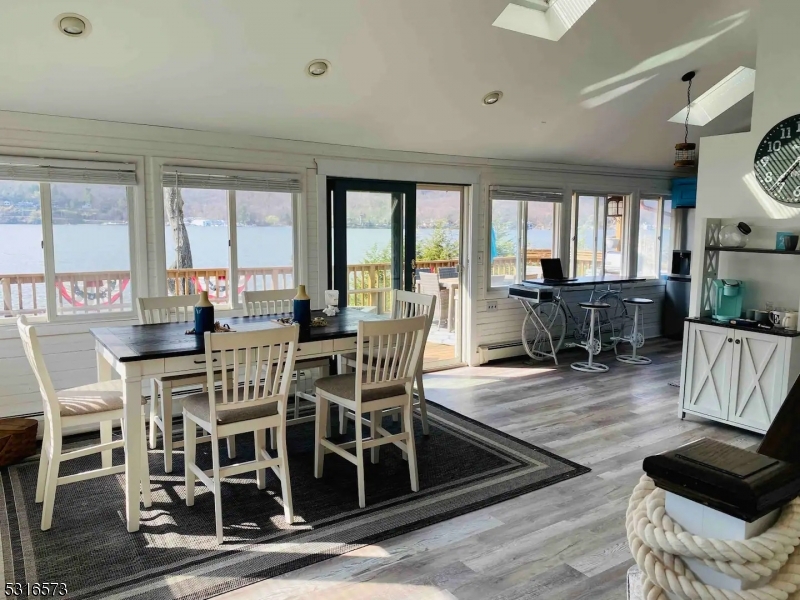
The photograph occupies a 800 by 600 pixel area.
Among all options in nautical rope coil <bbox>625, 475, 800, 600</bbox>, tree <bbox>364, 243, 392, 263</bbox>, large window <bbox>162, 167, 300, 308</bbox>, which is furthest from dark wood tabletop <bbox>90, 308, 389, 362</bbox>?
nautical rope coil <bbox>625, 475, 800, 600</bbox>

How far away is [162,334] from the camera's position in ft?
11.3

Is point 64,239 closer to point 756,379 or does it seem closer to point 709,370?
point 709,370

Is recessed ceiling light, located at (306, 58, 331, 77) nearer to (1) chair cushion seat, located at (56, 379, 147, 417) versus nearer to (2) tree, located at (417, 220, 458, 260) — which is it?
(2) tree, located at (417, 220, 458, 260)

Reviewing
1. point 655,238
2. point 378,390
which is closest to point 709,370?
point 378,390

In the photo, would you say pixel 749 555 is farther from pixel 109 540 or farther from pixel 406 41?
pixel 406 41

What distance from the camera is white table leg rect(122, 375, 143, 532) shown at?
287cm

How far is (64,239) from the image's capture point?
429 cm

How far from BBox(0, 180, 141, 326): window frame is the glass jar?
4534 mm

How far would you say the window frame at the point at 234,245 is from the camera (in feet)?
15.1

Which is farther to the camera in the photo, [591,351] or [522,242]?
[522,242]

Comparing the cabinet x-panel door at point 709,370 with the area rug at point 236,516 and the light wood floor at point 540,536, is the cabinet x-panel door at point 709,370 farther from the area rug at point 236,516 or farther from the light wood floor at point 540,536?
the area rug at point 236,516

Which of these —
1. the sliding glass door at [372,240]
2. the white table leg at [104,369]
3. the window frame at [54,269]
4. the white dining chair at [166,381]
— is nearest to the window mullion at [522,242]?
the sliding glass door at [372,240]

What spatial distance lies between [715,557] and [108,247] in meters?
4.73

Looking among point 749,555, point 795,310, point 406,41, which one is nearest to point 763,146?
point 795,310
